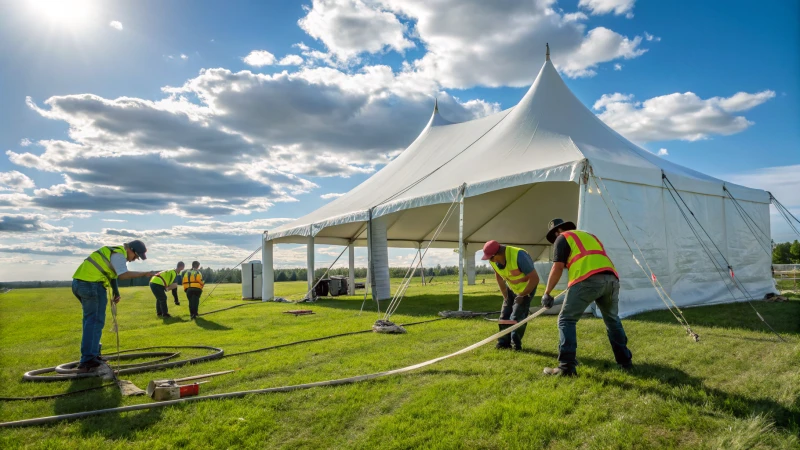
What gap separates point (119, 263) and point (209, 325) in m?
4.22

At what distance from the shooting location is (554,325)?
670 cm

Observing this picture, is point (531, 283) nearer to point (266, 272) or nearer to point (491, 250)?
point (491, 250)

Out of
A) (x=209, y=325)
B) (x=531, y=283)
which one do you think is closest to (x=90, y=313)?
(x=209, y=325)

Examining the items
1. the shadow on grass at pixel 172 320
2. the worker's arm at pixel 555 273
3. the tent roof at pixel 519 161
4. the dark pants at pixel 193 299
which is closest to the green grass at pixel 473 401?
the worker's arm at pixel 555 273

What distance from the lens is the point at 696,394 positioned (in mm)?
3627

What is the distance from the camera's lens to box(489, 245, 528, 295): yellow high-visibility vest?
534 cm

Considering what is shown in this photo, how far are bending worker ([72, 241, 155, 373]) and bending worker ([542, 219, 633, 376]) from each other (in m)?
4.59

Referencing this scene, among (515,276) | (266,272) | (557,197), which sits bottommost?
(266,272)

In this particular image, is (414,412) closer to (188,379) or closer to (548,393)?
(548,393)


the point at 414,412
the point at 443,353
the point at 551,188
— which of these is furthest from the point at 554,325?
the point at 551,188

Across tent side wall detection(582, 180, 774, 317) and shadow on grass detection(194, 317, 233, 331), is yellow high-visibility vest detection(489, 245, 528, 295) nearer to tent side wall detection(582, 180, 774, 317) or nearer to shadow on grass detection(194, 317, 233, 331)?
tent side wall detection(582, 180, 774, 317)

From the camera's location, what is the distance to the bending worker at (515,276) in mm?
5281

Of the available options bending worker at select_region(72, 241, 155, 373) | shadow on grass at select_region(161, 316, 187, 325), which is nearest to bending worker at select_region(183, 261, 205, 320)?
shadow on grass at select_region(161, 316, 187, 325)

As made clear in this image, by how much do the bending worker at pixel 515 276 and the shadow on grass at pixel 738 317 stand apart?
2.65 m
